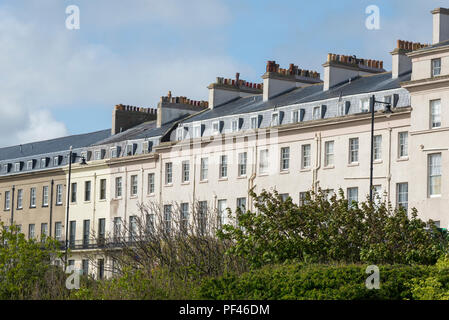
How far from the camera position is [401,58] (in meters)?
71.0

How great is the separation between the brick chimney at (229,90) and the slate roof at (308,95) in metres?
0.61

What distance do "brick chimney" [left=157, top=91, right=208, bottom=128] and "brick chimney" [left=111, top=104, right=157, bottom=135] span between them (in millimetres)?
6991

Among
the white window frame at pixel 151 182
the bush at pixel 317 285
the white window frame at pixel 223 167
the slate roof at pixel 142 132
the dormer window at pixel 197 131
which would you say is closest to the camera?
the bush at pixel 317 285

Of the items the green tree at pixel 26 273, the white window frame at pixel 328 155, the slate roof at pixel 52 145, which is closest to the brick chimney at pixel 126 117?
the slate roof at pixel 52 145

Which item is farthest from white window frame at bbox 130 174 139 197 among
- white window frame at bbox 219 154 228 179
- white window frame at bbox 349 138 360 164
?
white window frame at bbox 349 138 360 164

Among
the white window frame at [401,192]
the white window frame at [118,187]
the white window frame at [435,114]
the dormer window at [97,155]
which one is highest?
the white window frame at [435,114]

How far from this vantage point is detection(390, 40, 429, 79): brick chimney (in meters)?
70.7

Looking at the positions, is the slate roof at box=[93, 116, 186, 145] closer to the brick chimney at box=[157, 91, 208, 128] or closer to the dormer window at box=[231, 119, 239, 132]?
the brick chimney at box=[157, 91, 208, 128]

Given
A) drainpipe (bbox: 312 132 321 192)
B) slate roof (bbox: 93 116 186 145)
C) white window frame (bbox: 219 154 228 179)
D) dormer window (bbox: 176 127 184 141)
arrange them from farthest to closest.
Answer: slate roof (bbox: 93 116 186 145)
dormer window (bbox: 176 127 184 141)
white window frame (bbox: 219 154 228 179)
drainpipe (bbox: 312 132 321 192)

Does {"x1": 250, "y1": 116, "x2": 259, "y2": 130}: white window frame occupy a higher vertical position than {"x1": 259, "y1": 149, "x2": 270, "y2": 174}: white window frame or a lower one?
higher

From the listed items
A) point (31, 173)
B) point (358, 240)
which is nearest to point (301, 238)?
point (358, 240)

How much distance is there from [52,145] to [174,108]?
18073 mm

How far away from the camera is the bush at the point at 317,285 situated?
32.4 metres

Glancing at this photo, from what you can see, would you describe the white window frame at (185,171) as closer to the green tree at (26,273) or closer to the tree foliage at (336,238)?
the green tree at (26,273)
